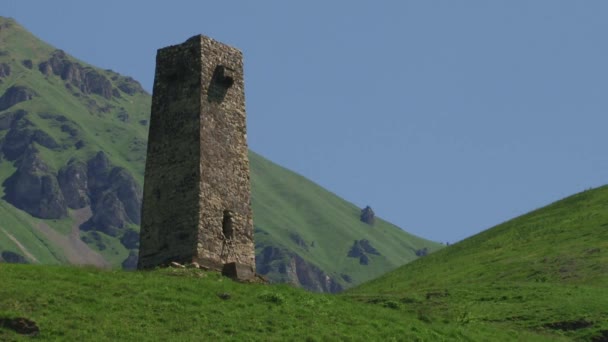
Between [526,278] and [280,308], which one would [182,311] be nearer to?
[280,308]

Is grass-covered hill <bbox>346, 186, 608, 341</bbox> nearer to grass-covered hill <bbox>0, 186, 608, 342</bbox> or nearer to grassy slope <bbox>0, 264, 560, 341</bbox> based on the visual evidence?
grass-covered hill <bbox>0, 186, 608, 342</bbox>

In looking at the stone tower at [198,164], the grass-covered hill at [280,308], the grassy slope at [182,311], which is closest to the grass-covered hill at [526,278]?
the grass-covered hill at [280,308]

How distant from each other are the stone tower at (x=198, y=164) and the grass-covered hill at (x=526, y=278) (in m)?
10.2

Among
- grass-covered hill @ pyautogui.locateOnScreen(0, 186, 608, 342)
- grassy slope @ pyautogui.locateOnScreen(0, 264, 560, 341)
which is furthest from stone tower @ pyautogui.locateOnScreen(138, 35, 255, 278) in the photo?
grassy slope @ pyautogui.locateOnScreen(0, 264, 560, 341)

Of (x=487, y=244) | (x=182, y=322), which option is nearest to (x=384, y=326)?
(x=182, y=322)

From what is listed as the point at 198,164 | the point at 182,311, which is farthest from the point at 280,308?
the point at 198,164

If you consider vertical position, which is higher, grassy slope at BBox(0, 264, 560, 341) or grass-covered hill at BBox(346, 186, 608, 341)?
grass-covered hill at BBox(346, 186, 608, 341)

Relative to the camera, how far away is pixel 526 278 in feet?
246

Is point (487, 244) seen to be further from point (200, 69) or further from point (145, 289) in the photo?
point (145, 289)

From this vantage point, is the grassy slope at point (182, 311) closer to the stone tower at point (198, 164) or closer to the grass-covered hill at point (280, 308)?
the grass-covered hill at point (280, 308)

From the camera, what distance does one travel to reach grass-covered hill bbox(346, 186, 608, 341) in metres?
57.2

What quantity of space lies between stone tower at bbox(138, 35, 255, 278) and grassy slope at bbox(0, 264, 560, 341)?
3.61m

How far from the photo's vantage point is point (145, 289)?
141ft

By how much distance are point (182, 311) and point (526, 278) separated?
39739mm
